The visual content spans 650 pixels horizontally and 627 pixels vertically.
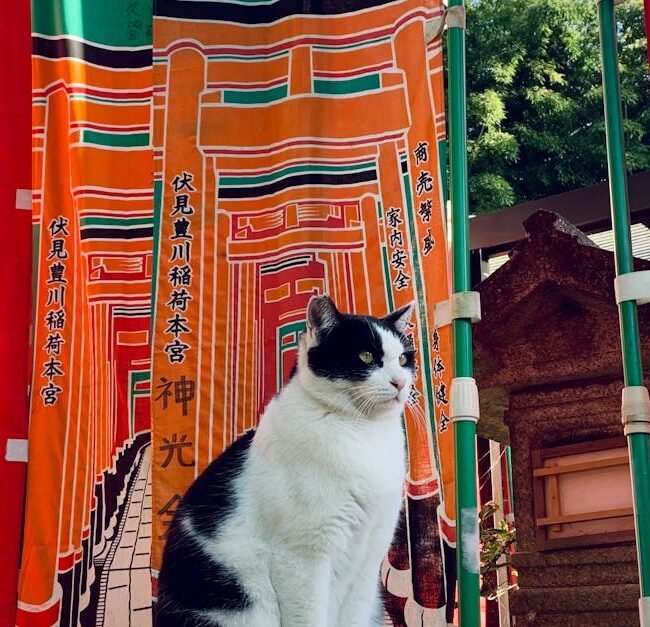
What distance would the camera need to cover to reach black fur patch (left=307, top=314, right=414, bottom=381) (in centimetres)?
203

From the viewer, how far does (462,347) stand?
198cm

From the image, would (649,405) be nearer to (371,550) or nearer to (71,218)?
(371,550)

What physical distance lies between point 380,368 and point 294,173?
69cm

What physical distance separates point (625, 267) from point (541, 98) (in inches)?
311

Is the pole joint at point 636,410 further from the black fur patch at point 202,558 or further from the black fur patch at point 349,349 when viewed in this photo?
the black fur patch at point 202,558

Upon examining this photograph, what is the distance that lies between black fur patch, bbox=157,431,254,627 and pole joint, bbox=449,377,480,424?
1.63 feet

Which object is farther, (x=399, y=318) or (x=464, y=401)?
(x=399, y=318)

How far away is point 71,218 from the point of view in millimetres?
2605

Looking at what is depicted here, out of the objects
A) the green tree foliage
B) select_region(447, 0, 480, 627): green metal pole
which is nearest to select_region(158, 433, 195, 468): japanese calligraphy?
select_region(447, 0, 480, 627): green metal pole

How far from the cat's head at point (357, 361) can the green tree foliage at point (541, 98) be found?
6.71 meters

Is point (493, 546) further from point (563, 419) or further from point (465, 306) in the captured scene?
point (465, 306)

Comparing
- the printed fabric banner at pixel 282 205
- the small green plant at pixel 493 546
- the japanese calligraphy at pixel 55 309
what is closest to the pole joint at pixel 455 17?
the printed fabric banner at pixel 282 205

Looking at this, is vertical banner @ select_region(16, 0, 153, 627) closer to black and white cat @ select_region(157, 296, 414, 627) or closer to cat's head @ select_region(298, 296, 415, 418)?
black and white cat @ select_region(157, 296, 414, 627)

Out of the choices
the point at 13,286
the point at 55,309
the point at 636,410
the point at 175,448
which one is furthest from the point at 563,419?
the point at 13,286
